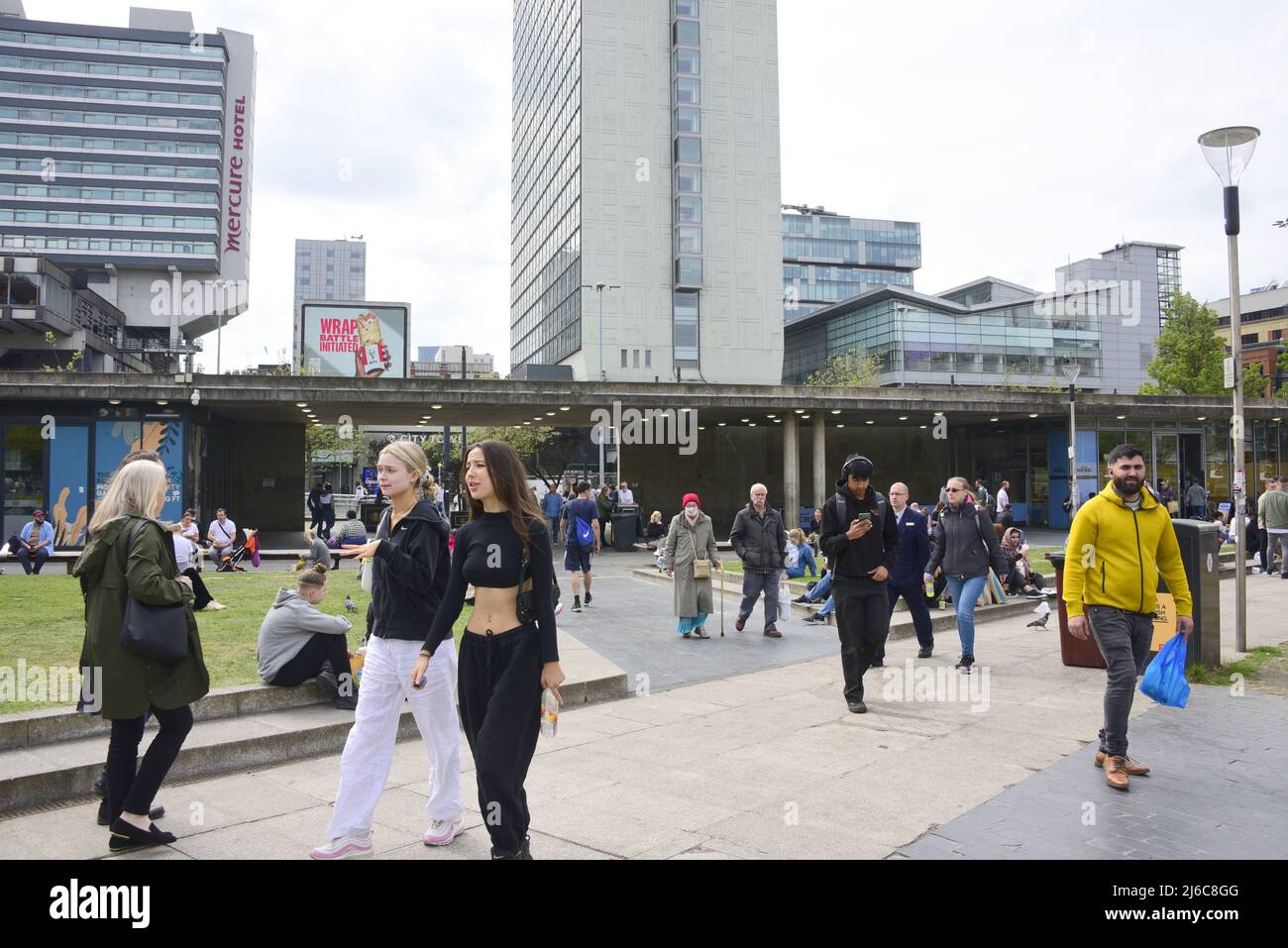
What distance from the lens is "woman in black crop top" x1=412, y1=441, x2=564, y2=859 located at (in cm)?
374

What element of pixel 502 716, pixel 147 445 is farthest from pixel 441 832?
pixel 147 445

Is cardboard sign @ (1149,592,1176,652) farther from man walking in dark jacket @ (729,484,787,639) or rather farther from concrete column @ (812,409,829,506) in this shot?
concrete column @ (812,409,829,506)

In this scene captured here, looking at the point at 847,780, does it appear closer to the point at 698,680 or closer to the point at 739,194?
the point at 698,680

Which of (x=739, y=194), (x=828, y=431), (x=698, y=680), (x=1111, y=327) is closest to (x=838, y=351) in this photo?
(x=739, y=194)

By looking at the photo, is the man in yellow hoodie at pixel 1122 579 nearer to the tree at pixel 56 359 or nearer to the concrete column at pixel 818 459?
the concrete column at pixel 818 459

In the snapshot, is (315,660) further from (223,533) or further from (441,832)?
(223,533)

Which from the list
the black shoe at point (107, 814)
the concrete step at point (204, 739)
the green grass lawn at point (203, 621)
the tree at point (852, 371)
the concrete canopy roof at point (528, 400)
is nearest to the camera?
the black shoe at point (107, 814)

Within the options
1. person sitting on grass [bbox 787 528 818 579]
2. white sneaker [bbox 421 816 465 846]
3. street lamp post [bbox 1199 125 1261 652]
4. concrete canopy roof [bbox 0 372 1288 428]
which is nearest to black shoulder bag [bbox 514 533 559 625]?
white sneaker [bbox 421 816 465 846]

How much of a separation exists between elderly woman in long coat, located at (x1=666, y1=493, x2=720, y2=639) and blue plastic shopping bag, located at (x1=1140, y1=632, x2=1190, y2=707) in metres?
5.84

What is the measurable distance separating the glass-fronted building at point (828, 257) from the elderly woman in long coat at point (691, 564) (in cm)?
10282

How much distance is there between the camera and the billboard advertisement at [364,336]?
1346 inches

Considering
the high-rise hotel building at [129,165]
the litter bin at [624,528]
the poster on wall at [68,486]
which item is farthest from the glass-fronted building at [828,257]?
the poster on wall at [68,486]

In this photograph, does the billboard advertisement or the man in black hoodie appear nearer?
the man in black hoodie
